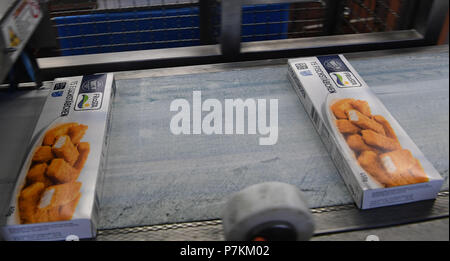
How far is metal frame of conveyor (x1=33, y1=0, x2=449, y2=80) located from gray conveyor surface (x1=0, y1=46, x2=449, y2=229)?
6cm

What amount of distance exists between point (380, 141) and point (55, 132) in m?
0.85

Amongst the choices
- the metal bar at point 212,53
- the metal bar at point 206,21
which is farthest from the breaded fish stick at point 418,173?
the metal bar at point 206,21

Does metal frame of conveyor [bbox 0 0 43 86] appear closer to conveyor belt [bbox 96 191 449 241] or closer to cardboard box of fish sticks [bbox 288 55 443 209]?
conveyor belt [bbox 96 191 449 241]

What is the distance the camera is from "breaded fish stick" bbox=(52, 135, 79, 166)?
3.27ft

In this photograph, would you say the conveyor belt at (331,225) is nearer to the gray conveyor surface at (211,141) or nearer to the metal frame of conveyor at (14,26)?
the gray conveyor surface at (211,141)

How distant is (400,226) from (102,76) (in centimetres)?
96

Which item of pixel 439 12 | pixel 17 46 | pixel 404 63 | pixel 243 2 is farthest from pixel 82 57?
pixel 439 12

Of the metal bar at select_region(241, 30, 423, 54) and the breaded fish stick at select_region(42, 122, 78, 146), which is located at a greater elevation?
the metal bar at select_region(241, 30, 423, 54)

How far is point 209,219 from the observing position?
3.06 ft

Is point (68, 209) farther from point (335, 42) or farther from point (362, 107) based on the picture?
point (335, 42)

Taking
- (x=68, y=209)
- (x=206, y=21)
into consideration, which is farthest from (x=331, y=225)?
(x=206, y=21)

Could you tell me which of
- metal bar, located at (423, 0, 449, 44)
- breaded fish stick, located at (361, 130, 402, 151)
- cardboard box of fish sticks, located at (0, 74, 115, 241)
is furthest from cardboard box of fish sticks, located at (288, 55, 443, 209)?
cardboard box of fish sticks, located at (0, 74, 115, 241)

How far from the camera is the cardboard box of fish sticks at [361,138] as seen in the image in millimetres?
925

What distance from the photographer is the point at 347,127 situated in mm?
1068
